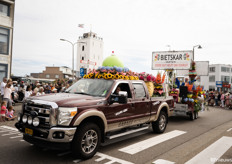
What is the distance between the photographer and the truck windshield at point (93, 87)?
525 centimetres

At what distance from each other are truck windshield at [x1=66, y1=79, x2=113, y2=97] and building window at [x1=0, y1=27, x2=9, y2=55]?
55.4 feet

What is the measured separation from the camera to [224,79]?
6969 cm

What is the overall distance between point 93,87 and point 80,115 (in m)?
1.36

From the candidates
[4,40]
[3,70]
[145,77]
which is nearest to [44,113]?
[145,77]

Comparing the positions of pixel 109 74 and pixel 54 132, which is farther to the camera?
pixel 109 74

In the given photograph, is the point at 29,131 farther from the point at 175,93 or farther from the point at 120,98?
the point at 175,93

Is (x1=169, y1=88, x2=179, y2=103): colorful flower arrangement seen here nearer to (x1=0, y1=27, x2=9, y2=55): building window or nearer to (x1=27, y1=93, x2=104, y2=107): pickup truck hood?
→ (x1=27, y1=93, x2=104, y2=107): pickup truck hood

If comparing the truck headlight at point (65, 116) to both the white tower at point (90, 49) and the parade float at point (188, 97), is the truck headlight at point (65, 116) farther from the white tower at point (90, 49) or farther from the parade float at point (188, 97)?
the white tower at point (90, 49)

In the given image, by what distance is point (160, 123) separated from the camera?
7.34 meters

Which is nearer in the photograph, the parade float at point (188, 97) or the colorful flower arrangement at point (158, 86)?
the colorful flower arrangement at point (158, 86)

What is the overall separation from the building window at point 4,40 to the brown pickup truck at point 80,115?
665 inches

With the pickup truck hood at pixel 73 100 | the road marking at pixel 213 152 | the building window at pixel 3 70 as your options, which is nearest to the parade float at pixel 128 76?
the pickup truck hood at pixel 73 100

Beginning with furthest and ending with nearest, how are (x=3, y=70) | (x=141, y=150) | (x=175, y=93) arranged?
(x=3, y=70) → (x=175, y=93) → (x=141, y=150)

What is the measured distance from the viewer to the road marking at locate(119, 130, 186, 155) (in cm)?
534
